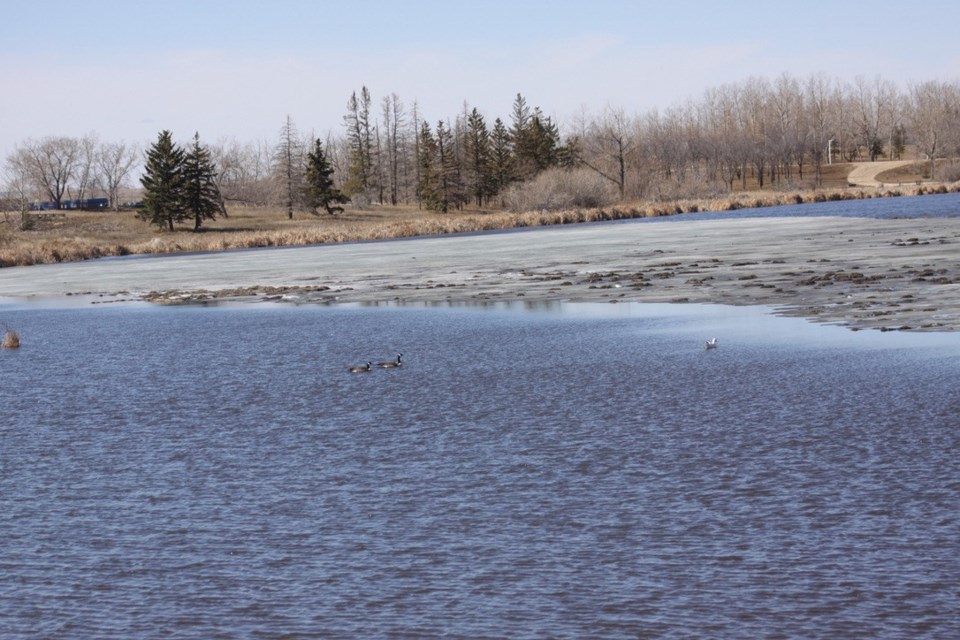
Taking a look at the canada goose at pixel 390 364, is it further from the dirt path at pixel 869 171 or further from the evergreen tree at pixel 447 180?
the dirt path at pixel 869 171

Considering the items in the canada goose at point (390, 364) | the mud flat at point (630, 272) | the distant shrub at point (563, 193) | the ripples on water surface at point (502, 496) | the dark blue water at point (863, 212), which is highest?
the distant shrub at point (563, 193)

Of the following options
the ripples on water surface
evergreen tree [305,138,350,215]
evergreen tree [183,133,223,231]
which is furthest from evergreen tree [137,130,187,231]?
the ripples on water surface

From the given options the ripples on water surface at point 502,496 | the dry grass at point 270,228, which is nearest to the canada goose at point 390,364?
the ripples on water surface at point 502,496

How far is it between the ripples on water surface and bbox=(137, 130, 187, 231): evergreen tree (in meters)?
94.8

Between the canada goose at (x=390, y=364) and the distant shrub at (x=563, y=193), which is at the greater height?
the distant shrub at (x=563, y=193)

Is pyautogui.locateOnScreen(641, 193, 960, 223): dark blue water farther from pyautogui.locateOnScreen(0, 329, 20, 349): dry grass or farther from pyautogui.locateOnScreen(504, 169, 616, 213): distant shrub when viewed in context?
pyautogui.locateOnScreen(0, 329, 20, 349): dry grass

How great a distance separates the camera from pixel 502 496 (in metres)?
10.9

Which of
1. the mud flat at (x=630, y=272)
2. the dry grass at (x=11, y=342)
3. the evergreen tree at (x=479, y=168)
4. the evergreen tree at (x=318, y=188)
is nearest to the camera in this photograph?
the dry grass at (x=11, y=342)

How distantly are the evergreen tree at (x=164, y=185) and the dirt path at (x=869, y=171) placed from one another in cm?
7876

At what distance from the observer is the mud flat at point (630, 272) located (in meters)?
26.7

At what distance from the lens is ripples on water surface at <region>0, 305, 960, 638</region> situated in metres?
7.95

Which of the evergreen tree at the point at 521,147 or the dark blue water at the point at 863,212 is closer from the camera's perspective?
the dark blue water at the point at 863,212

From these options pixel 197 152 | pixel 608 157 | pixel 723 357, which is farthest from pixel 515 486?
pixel 608 157

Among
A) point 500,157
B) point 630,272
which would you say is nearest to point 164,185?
point 500,157
